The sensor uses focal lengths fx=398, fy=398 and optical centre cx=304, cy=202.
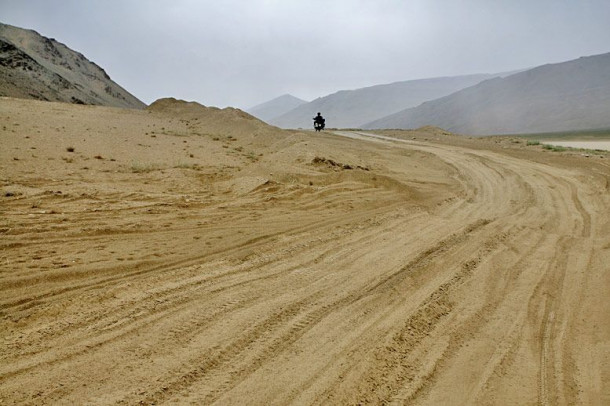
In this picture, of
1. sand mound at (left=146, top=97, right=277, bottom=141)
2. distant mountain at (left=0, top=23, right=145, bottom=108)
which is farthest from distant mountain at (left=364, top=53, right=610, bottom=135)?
sand mound at (left=146, top=97, right=277, bottom=141)

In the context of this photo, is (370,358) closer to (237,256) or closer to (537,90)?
(237,256)

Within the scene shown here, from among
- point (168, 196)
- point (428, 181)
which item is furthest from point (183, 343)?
point (428, 181)

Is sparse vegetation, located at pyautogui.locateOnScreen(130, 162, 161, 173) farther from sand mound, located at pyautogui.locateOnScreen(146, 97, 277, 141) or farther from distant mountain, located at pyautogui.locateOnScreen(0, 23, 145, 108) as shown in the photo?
distant mountain, located at pyautogui.locateOnScreen(0, 23, 145, 108)

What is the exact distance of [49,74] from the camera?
1849 inches

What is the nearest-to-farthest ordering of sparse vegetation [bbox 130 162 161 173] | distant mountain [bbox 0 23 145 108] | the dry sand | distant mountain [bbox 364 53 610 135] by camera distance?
the dry sand < sparse vegetation [bbox 130 162 161 173] < distant mountain [bbox 0 23 145 108] < distant mountain [bbox 364 53 610 135]

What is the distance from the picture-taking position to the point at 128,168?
11.3 m

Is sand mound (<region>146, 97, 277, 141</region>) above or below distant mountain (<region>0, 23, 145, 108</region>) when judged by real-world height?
below

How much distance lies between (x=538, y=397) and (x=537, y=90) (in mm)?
153735

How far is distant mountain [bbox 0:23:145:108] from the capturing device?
127 ft

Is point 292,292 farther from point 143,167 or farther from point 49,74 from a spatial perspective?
point 49,74

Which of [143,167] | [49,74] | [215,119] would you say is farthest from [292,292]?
[49,74]

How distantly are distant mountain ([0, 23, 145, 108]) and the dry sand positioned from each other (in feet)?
116

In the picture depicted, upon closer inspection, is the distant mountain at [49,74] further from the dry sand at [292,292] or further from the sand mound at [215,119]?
the dry sand at [292,292]

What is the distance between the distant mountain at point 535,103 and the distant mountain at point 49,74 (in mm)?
89971
